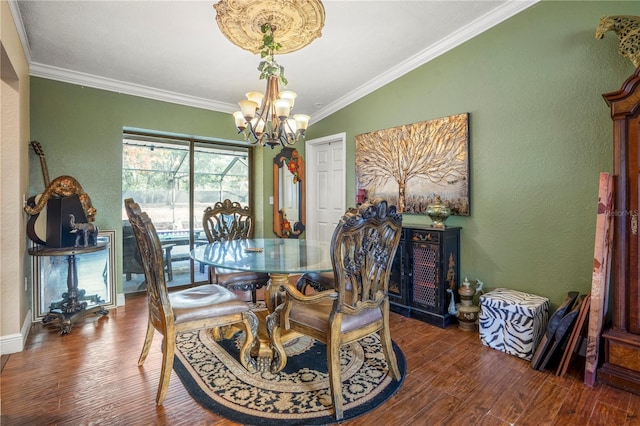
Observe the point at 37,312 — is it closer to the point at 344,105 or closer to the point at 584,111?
the point at 344,105

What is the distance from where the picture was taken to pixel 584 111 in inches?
95.0

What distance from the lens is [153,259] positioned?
1.77 m

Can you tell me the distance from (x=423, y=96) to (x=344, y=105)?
49.2 inches

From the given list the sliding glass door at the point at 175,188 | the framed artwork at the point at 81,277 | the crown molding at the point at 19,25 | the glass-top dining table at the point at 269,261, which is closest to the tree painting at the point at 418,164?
the glass-top dining table at the point at 269,261

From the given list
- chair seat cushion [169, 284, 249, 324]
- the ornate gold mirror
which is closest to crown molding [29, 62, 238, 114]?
the ornate gold mirror

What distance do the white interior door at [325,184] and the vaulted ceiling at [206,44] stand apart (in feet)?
3.10

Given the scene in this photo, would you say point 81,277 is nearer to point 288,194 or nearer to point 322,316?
point 288,194

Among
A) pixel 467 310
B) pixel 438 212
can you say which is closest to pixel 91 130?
Result: pixel 438 212

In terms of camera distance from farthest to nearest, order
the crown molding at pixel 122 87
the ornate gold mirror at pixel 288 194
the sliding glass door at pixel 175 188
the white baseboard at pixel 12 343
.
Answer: the ornate gold mirror at pixel 288 194, the sliding glass door at pixel 175 188, the crown molding at pixel 122 87, the white baseboard at pixel 12 343

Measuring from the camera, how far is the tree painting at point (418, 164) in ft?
10.3

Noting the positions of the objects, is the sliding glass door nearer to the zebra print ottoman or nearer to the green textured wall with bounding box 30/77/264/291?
the green textured wall with bounding box 30/77/264/291

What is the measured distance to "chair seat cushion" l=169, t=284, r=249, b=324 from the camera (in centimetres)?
189

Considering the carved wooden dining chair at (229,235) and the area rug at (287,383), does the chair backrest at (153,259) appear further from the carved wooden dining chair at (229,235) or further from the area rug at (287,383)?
the carved wooden dining chair at (229,235)

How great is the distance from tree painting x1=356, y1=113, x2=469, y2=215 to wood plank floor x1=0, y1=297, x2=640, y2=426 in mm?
1454
